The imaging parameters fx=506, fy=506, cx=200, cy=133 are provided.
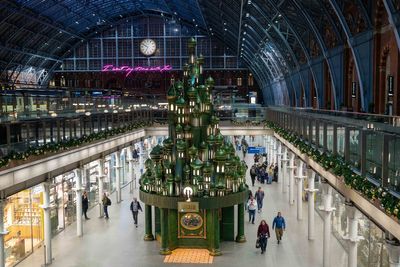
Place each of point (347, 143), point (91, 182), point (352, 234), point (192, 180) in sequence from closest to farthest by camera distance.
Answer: point (347, 143), point (352, 234), point (192, 180), point (91, 182)

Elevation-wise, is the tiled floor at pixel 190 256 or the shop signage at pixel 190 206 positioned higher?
the shop signage at pixel 190 206

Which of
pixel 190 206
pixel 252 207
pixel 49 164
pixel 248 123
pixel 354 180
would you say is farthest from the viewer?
pixel 248 123

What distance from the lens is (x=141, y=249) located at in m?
21.8

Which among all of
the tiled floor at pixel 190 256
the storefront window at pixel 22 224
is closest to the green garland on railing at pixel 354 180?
the tiled floor at pixel 190 256

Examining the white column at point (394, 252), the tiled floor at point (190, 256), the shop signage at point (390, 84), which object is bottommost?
the tiled floor at point (190, 256)

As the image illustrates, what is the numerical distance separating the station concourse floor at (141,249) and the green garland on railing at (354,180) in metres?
4.26

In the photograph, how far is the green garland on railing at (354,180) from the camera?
972 centimetres

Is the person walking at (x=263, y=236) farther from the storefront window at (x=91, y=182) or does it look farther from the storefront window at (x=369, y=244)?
the storefront window at (x=91, y=182)

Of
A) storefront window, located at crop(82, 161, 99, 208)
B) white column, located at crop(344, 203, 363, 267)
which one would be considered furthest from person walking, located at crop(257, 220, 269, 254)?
storefront window, located at crop(82, 161, 99, 208)

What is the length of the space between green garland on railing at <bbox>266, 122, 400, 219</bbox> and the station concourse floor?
426 centimetres

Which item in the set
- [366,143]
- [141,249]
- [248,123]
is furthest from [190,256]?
[248,123]

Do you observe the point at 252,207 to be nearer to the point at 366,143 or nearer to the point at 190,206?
the point at 190,206

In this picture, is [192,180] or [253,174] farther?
[253,174]

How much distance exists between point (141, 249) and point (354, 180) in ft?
38.8
